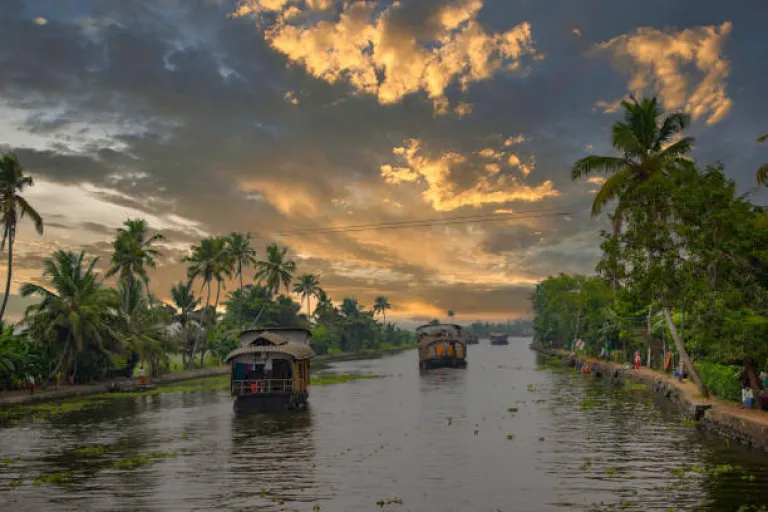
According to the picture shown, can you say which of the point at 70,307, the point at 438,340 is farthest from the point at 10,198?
the point at 438,340

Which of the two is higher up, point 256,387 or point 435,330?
point 435,330

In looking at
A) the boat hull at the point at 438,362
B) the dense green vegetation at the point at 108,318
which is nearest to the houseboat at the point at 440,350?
the boat hull at the point at 438,362

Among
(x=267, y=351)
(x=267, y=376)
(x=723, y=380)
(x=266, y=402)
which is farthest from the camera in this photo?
(x=267, y=376)

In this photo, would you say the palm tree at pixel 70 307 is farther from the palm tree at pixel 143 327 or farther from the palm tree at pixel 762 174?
the palm tree at pixel 762 174

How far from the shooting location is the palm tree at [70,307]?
2084 inches

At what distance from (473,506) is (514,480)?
348 cm

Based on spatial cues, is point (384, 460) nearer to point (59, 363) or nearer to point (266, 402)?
point (266, 402)

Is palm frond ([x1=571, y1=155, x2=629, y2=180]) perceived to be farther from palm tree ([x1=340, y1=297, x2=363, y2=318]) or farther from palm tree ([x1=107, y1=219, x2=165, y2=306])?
palm tree ([x1=340, y1=297, x2=363, y2=318])

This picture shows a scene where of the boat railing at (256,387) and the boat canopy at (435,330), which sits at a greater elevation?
the boat canopy at (435,330)

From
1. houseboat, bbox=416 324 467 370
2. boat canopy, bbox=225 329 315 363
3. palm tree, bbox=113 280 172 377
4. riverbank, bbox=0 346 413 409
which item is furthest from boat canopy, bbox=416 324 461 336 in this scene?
boat canopy, bbox=225 329 315 363

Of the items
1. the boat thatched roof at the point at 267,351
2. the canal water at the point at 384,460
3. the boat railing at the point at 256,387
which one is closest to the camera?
the canal water at the point at 384,460

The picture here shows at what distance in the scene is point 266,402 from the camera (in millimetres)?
39531

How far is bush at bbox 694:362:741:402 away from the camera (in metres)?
33.0

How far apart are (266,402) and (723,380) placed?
23342 mm
